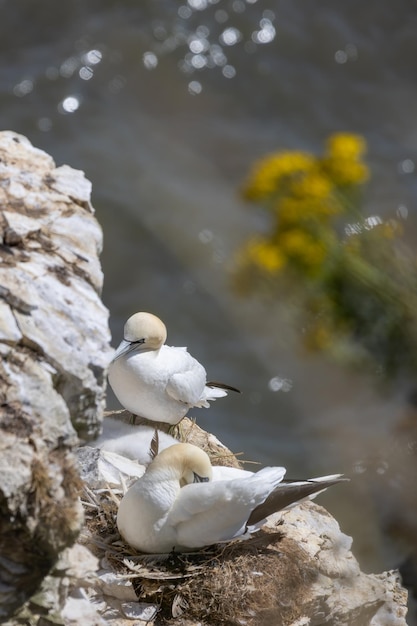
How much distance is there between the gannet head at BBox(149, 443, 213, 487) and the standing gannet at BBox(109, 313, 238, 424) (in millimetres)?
378

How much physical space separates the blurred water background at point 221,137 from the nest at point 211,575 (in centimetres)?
290

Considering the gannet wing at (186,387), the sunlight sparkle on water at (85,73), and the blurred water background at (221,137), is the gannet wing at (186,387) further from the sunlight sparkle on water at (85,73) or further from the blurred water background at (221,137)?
the sunlight sparkle on water at (85,73)

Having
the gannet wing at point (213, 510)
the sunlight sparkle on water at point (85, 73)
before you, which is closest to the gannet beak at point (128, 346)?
the gannet wing at point (213, 510)

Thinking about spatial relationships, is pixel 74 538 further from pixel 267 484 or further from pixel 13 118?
pixel 13 118

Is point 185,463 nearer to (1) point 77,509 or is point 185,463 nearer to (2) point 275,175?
(1) point 77,509

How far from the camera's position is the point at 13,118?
26.0ft

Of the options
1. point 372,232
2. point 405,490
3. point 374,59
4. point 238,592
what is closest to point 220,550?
point 238,592

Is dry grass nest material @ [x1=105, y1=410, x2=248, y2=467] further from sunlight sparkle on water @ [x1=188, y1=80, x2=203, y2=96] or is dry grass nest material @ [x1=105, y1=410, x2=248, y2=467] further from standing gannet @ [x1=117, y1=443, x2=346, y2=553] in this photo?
sunlight sparkle on water @ [x1=188, y1=80, x2=203, y2=96]

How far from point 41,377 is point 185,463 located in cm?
95

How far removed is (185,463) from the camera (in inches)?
133

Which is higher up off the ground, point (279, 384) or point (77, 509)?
point (77, 509)

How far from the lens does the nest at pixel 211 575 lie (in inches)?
126

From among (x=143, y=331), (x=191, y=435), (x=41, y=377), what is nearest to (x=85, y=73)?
(x=191, y=435)

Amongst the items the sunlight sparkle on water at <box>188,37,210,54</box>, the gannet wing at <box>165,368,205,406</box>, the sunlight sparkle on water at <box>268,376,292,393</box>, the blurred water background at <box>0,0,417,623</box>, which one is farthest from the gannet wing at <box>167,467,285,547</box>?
the sunlight sparkle on water at <box>188,37,210,54</box>
